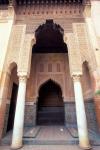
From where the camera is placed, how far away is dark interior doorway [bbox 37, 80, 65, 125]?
811 cm

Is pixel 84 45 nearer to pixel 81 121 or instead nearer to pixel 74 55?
pixel 74 55

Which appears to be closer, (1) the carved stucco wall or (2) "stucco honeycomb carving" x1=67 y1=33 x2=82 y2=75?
(2) "stucco honeycomb carving" x1=67 y1=33 x2=82 y2=75

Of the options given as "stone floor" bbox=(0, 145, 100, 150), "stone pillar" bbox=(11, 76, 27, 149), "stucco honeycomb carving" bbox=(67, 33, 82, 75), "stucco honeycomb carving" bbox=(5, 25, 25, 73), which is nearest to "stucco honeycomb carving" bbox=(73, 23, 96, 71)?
"stucco honeycomb carving" bbox=(67, 33, 82, 75)

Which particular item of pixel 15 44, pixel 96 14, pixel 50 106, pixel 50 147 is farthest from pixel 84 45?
pixel 50 106

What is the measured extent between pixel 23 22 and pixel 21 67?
2383mm

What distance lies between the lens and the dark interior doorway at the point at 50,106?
811cm

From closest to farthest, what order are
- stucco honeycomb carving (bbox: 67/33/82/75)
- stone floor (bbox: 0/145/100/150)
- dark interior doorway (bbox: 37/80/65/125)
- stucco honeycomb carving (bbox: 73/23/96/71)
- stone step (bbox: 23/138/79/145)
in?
stone floor (bbox: 0/145/100/150), stone step (bbox: 23/138/79/145), stucco honeycomb carving (bbox: 67/33/82/75), stucco honeycomb carving (bbox: 73/23/96/71), dark interior doorway (bbox: 37/80/65/125)

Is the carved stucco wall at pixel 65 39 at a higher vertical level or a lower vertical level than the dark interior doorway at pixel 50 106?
higher

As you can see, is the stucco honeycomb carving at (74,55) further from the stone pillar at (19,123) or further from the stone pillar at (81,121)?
the stone pillar at (19,123)

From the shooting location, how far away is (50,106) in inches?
346

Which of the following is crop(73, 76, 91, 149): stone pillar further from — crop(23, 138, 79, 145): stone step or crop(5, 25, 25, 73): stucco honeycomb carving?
crop(5, 25, 25, 73): stucco honeycomb carving

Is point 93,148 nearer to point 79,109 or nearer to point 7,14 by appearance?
point 79,109

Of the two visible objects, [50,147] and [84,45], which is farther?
[84,45]

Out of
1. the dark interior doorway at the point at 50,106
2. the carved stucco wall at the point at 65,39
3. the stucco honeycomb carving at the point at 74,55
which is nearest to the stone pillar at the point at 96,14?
the carved stucco wall at the point at 65,39
